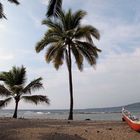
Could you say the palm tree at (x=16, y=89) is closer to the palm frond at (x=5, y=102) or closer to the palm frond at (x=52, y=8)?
the palm frond at (x=5, y=102)

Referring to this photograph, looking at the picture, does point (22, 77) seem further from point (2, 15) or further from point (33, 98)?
point (2, 15)

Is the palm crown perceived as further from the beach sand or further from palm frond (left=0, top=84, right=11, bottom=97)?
the beach sand

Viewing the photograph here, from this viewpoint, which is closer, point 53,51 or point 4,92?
point 4,92

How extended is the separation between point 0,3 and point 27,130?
863 cm

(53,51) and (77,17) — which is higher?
(77,17)

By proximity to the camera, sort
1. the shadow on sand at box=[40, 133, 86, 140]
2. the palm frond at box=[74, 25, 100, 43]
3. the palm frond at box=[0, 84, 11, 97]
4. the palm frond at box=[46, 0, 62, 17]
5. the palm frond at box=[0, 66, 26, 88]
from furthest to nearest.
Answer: the palm frond at box=[0, 66, 26, 88]
the palm frond at box=[0, 84, 11, 97]
the palm frond at box=[74, 25, 100, 43]
the palm frond at box=[46, 0, 62, 17]
the shadow on sand at box=[40, 133, 86, 140]

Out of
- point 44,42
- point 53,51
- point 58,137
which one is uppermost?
point 44,42

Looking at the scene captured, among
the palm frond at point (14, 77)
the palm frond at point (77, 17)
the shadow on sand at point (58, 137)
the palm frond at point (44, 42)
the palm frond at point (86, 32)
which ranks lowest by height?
the shadow on sand at point (58, 137)

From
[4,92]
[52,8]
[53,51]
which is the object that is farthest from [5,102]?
[52,8]

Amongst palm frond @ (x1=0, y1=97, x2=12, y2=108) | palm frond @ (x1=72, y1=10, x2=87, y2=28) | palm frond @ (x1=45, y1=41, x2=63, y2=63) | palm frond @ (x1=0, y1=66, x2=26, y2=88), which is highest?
palm frond @ (x1=72, y1=10, x2=87, y2=28)

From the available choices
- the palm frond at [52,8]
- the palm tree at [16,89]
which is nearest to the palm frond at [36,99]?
the palm tree at [16,89]

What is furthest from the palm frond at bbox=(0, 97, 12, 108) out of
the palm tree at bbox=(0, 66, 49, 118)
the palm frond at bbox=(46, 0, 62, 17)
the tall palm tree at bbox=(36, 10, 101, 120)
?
the palm frond at bbox=(46, 0, 62, 17)

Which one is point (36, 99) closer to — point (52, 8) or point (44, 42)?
point (44, 42)

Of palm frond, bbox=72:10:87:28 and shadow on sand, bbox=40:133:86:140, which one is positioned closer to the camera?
shadow on sand, bbox=40:133:86:140
